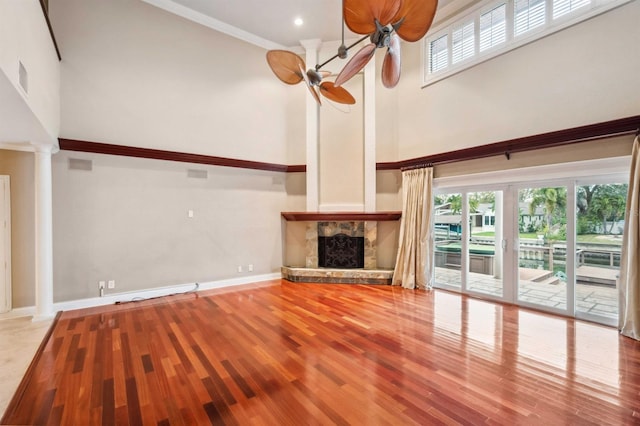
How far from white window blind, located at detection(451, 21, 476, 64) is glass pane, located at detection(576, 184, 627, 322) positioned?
3.11 meters

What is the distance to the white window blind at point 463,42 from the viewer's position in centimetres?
534

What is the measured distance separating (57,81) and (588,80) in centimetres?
780

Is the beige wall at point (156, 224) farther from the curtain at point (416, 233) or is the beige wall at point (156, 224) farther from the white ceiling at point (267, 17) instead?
the white ceiling at point (267, 17)

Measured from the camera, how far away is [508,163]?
484cm

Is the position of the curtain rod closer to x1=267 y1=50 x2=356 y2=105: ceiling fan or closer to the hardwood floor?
x1=267 y1=50 x2=356 y2=105: ceiling fan

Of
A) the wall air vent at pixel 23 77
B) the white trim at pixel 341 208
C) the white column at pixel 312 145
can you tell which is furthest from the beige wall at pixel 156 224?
the wall air vent at pixel 23 77

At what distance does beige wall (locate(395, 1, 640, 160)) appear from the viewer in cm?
371

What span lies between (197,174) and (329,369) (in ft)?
15.2

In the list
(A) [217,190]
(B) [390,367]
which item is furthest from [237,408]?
(A) [217,190]

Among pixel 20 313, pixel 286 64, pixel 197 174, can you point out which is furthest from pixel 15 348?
pixel 286 64

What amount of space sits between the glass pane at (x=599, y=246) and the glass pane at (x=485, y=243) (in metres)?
1.09

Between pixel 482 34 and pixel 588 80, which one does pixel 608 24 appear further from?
pixel 482 34

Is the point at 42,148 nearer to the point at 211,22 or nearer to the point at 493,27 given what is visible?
the point at 211,22

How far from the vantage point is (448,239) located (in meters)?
5.95
